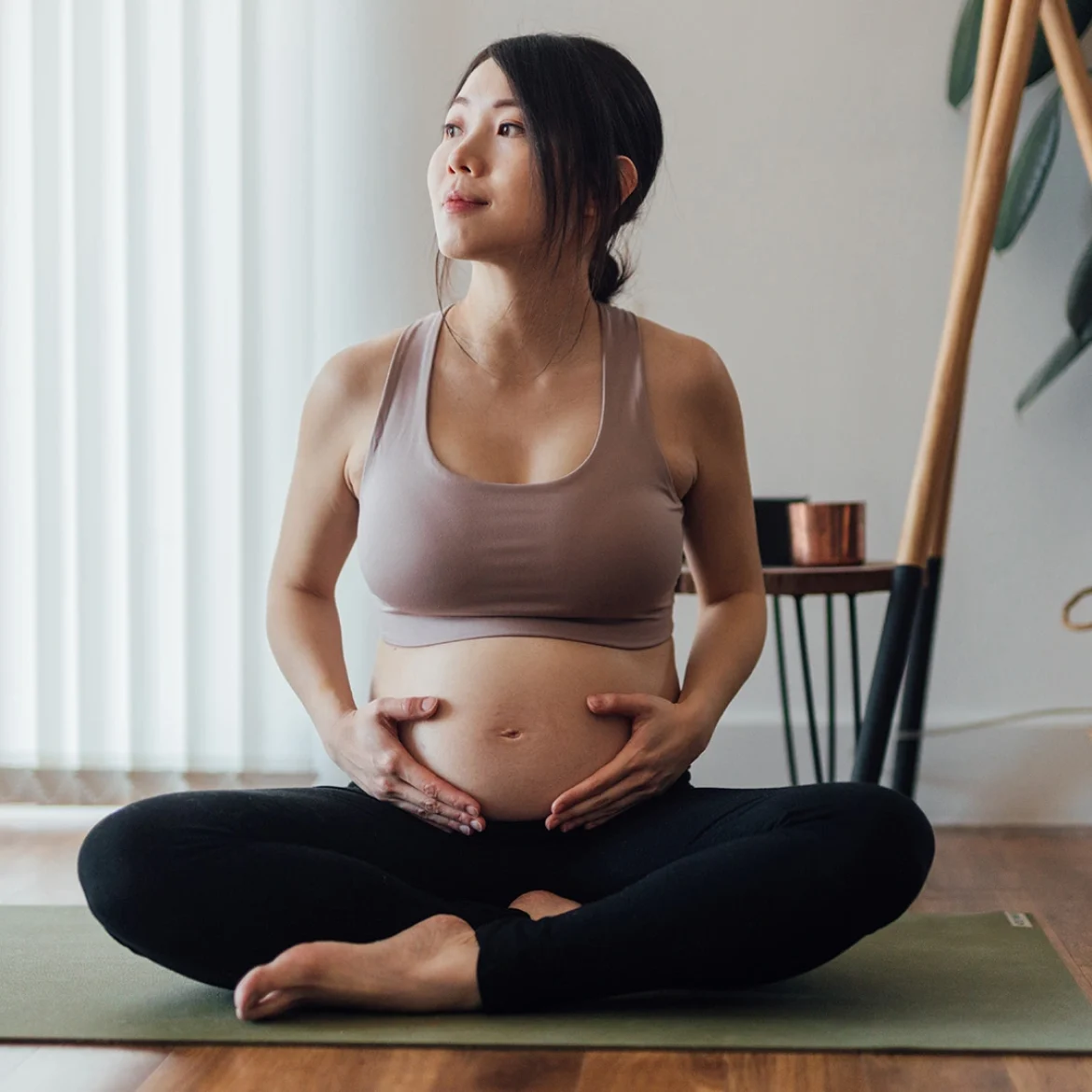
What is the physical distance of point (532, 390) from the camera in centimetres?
159

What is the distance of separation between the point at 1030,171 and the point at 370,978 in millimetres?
1684

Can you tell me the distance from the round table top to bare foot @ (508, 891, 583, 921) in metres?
0.70

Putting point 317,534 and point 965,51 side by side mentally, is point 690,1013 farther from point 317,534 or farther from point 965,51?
point 965,51

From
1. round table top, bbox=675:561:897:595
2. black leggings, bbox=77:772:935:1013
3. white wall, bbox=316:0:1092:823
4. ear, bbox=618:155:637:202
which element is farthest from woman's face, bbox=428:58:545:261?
white wall, bbox=316:0:1092:823

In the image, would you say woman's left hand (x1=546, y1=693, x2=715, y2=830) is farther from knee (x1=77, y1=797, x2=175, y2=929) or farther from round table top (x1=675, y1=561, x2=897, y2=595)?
round table top (x1=675, y1=561, x2=897, y2=595)

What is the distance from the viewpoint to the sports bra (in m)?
1.47

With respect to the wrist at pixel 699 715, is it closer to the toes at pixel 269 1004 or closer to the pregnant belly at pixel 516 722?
the pregnant belly at pixel 516 722

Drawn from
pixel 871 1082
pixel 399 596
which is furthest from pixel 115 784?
pixel 871 1082

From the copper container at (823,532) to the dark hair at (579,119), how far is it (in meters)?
0.66

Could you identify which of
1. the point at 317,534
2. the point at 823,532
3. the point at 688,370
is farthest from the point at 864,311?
the point at 317,534

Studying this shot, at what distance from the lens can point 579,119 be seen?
1519 millimetres

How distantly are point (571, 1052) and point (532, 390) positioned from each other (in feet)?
2.18

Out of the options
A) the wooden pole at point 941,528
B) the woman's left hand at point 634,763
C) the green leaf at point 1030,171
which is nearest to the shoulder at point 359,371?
the woman's left hand at point 634,763

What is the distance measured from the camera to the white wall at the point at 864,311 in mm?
2529
